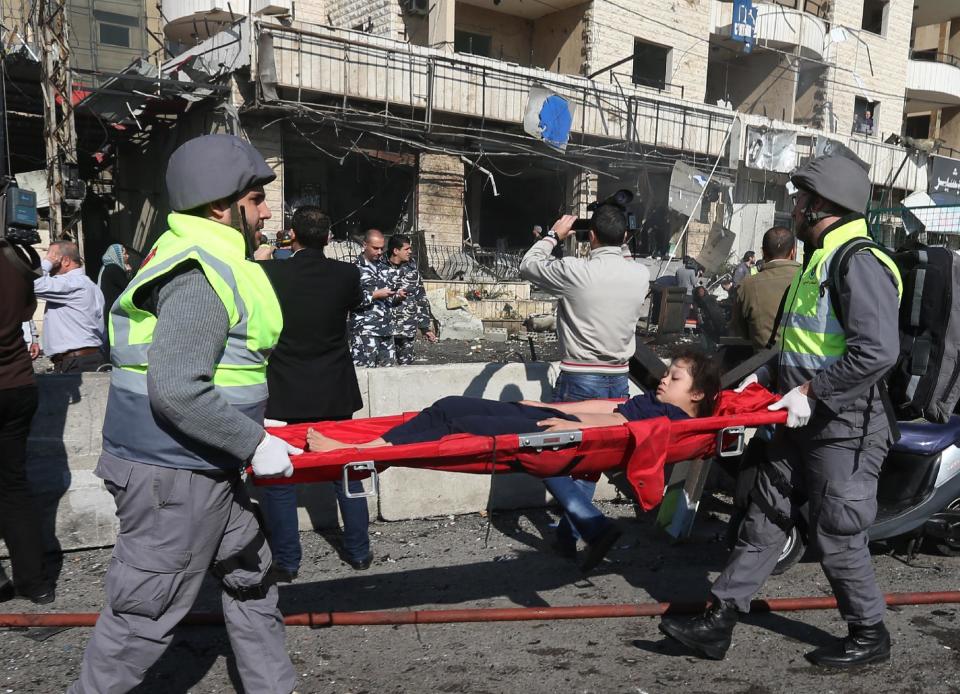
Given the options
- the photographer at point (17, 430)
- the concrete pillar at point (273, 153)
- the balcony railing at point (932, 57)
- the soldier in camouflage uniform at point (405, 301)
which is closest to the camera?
the photographer at point (17, 430)

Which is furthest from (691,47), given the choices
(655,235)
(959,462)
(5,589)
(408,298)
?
(5,589)

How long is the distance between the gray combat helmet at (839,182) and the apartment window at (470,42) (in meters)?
19.9

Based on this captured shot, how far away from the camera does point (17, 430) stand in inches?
151

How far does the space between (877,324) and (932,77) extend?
31255 mm

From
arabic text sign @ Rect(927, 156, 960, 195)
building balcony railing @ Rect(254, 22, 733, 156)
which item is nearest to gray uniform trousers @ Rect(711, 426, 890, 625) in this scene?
building balcony railing @ Rect(254, 22, 733, 156)

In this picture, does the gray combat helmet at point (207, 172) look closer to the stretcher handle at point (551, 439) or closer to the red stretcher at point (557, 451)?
the red stretcher at point (557, 451)

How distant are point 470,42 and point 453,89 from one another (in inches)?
195

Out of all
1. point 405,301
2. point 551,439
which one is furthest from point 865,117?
point 551,439

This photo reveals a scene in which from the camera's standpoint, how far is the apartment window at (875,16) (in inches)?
1076

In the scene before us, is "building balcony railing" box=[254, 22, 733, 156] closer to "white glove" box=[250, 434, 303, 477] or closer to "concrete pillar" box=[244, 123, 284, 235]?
"concrete pillar" box=[244, 123, 284, 235]

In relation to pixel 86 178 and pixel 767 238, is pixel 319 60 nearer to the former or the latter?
pixel 86 178

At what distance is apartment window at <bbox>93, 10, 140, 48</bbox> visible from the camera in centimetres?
2852

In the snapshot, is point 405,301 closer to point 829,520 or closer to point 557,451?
point 557,451

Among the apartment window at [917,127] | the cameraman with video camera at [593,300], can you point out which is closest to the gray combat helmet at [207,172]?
the cameraman with video camera at [593,300]
